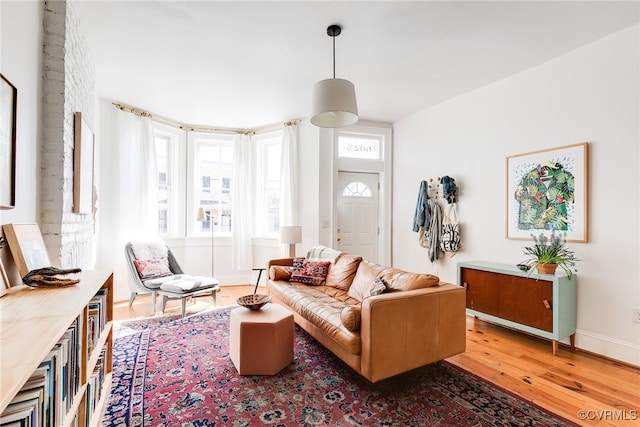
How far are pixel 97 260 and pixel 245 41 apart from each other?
139 inches

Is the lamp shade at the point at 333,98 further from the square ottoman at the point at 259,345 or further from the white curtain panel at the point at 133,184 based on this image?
the white curtain panel at the point at 133,184

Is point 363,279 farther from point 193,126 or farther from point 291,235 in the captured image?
point 193,126

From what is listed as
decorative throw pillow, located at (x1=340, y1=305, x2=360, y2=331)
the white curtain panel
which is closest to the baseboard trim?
decorative throw pillow, located at (x1=340, y1=305, x2=360, y2=331)

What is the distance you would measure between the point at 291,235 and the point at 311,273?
1082 mm

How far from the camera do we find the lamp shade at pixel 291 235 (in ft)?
15.3

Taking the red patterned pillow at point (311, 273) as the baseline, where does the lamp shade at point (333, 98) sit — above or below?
above

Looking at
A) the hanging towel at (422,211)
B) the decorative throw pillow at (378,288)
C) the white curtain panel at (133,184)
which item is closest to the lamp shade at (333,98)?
the decorative throw pillow at (378,288)

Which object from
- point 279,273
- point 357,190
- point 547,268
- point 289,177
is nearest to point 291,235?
point 279,273

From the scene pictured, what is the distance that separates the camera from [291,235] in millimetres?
4664

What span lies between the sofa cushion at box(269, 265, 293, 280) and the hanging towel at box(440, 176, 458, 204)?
88.9 inches

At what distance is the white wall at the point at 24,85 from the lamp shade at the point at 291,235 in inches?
116


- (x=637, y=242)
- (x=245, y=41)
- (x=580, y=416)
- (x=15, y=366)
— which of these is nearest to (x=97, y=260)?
(x=245, y=41)

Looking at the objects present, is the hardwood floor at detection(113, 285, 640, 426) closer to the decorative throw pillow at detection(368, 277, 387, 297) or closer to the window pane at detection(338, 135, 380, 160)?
the decorative throw pillow at detection(368, 277, 387, 297)

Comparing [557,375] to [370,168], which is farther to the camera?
[370,168]
